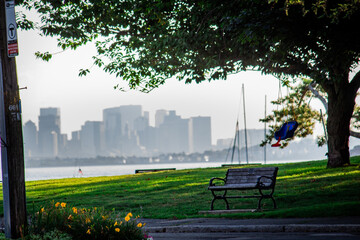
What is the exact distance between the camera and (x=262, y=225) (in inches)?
426

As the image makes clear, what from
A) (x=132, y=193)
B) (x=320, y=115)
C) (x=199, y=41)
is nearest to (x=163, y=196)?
(x=132, y=193)

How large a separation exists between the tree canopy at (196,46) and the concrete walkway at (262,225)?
554 centimetres

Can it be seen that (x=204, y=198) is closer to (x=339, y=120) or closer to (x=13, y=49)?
(x=339, y=120)

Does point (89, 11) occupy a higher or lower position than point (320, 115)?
higher

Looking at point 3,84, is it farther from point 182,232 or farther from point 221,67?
point 221,67

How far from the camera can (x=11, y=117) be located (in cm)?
857

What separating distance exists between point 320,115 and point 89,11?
28457 millimetres

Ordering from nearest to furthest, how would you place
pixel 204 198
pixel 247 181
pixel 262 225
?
pixel 262 225 < pixel 247 181 < pixel 204 198

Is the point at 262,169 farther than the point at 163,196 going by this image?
No

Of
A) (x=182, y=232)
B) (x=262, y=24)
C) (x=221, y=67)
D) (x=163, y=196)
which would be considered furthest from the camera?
(x=221, y=67)

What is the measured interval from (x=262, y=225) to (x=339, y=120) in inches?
655

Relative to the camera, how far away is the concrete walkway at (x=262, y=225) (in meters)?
10.3

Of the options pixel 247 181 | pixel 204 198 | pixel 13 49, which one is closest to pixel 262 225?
pixel 247 181

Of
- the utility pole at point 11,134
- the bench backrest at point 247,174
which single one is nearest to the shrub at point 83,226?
the utility pole at point 11,134
